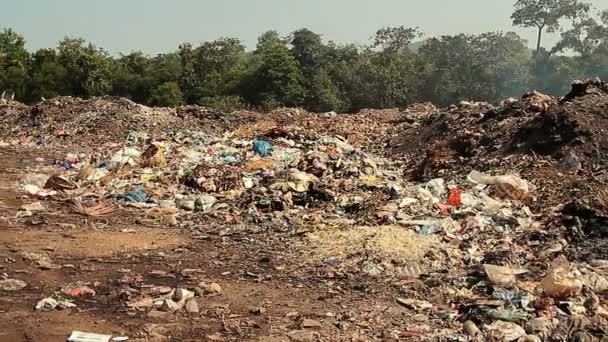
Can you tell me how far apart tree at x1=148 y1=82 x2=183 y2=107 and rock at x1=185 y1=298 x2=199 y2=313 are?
2079 centimetres

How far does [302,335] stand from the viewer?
12.7 feet

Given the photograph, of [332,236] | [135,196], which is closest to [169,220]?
[135,196]

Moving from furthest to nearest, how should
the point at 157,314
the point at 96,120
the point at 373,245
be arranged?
the point at 96,120 < the point at 373,245 < the point at 157,314

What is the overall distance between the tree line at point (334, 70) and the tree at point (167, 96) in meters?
0.05

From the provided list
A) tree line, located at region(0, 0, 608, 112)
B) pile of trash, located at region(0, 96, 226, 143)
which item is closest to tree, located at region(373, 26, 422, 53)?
tree line, located at region(0, 0, 608, 112)

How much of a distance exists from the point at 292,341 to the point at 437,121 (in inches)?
346

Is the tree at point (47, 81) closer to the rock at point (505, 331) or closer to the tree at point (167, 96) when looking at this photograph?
Result: the tree at point (167, 96)

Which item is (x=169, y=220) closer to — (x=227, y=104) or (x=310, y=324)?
(x=310, y=324)

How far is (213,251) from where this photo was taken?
5688 millimetres

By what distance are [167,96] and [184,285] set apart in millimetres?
20874

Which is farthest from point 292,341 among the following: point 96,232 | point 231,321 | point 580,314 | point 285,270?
point 96,232

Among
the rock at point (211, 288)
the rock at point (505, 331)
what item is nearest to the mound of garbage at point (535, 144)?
the rock at point (505, 331)

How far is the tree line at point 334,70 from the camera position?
79.7 ft

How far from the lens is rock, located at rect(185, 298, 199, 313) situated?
13.9 ft
